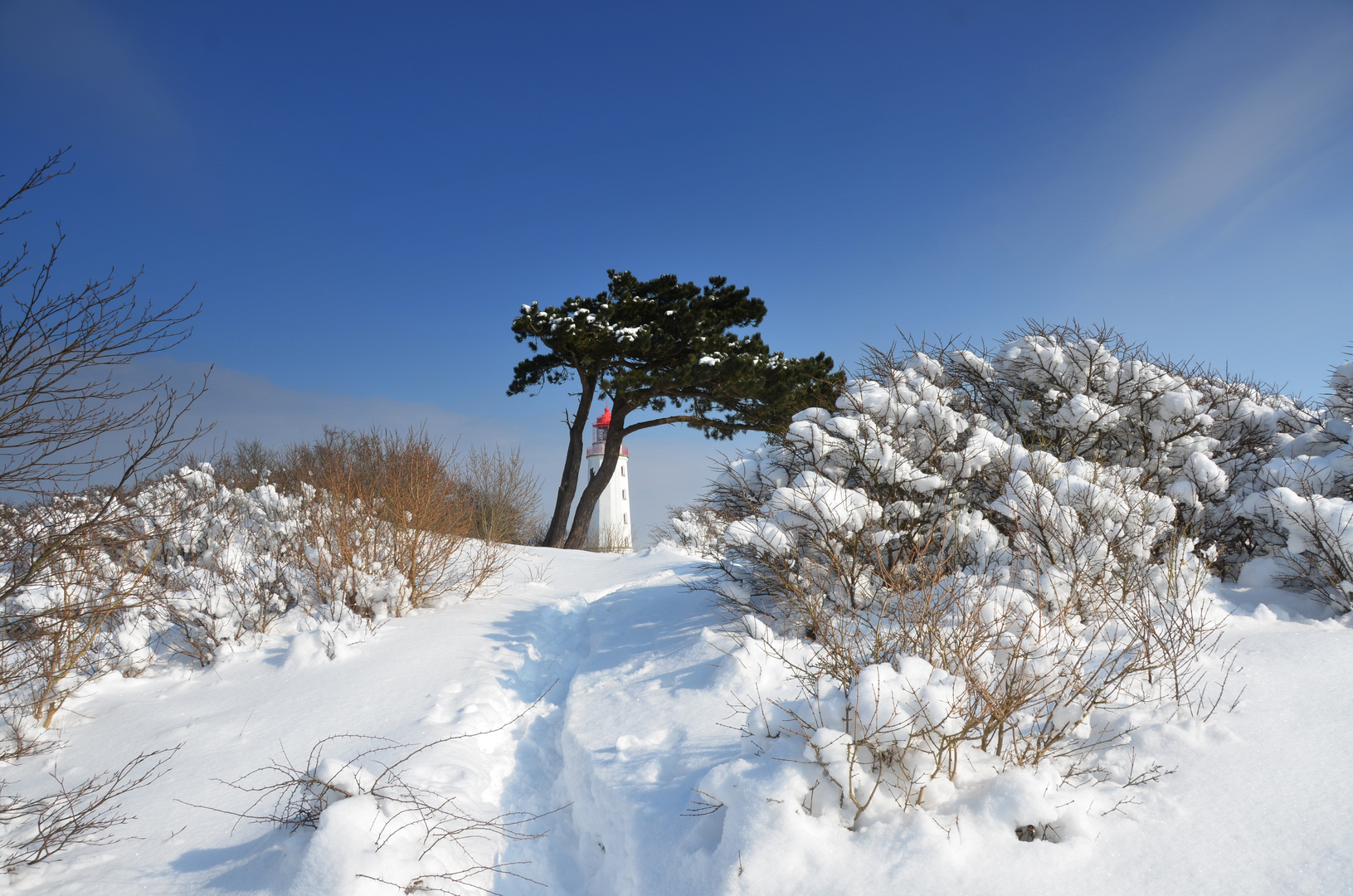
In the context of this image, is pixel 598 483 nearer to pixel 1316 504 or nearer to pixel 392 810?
pixel 392 810

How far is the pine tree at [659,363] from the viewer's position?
1334 centimetres

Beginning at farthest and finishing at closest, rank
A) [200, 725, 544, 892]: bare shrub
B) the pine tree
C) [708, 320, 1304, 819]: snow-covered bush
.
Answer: the pine tree
[200, 725, 544, 892]: bare shrub
[708, 320, 1304, 819]: snow-covered bush

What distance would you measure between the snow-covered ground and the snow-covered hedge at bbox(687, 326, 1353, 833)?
0.81ft

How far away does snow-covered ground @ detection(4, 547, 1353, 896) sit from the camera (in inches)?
88.0

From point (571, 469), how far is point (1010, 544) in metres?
11.5

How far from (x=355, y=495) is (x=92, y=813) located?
12.9ft

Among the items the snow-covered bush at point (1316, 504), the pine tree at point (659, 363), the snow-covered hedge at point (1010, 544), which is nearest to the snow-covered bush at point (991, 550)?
the snow-covered hedge at point (1010, 544)

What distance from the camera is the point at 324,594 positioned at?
21.0 feet

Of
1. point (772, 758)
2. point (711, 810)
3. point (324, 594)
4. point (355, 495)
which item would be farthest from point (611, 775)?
point (355, 495)

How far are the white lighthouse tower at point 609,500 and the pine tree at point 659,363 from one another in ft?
18.6

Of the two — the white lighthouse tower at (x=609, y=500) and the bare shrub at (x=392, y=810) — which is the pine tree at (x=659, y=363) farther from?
the bare shrub at (x=392, y=810)

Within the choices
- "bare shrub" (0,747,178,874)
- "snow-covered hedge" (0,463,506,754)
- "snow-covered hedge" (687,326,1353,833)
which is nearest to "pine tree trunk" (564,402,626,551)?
"snow-covered hedge" (0,463,506,754)

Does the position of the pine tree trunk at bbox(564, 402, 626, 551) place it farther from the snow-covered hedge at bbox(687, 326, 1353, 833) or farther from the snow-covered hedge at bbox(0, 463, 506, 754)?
the snow-covered hedge at bbox(687, 326, 1353, 833)

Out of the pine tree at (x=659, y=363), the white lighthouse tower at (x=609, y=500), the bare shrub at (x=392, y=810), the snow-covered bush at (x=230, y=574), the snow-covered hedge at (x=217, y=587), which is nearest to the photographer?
the bare shrub at (x=392, y=810)
